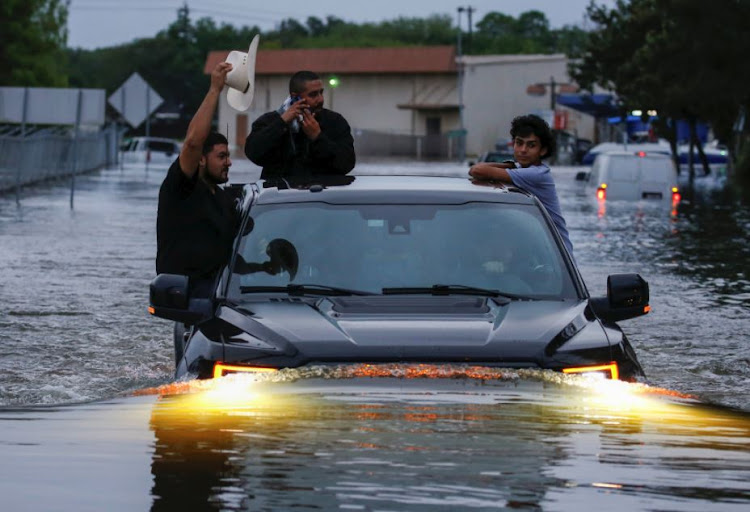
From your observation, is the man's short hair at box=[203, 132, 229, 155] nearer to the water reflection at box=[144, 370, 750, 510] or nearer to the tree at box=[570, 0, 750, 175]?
the water reflection at box=[144, 370, 750, 510]

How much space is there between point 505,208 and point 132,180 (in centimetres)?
4499

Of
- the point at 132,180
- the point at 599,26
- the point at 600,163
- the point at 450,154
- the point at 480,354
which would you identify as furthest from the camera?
the point at 450,154

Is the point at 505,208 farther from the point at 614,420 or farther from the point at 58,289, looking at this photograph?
the point at 58,289

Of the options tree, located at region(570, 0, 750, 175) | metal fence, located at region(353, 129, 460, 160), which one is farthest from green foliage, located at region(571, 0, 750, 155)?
metal fence, located at region(353, 129, 460, 160)

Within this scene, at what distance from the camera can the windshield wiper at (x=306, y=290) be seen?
6.90 meters

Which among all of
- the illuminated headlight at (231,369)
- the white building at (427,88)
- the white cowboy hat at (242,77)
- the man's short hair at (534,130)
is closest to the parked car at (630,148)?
the white building at (427,88)

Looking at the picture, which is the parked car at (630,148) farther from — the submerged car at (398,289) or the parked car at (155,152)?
the submerged car at (398,289)

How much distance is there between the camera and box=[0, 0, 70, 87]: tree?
64812mm

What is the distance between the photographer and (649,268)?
65.2ft

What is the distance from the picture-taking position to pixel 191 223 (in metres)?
8.14

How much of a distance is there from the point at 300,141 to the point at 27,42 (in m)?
58.7

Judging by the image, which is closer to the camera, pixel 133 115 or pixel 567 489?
pixel 567 489

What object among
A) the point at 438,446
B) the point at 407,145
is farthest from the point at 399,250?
the point at 407,145

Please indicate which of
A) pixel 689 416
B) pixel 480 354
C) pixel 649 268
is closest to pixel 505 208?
pixel 480 354
